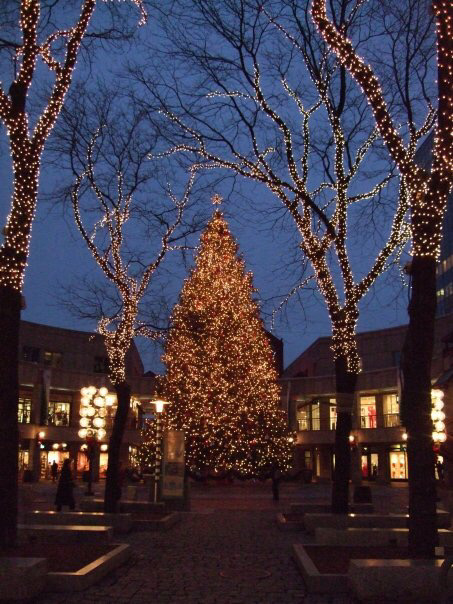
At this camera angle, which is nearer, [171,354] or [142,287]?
[142,287]

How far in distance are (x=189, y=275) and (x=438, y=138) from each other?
28.7 m

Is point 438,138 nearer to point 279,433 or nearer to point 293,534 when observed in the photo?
point 293,534

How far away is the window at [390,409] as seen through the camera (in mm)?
51688

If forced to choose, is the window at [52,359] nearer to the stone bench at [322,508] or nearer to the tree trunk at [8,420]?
the stone bench at [322,508]

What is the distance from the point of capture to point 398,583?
26.3 ft

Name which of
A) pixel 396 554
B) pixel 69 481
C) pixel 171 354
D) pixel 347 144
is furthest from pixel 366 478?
pixel 396 554

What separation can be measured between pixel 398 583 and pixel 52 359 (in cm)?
5213

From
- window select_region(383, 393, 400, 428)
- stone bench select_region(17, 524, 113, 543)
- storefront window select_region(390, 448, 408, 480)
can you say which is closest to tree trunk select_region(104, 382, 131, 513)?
stone bench select_region(17, 524, 113, 543)

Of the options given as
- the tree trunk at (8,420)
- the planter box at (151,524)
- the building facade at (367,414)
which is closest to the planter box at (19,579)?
the tree trunk at (8,420)

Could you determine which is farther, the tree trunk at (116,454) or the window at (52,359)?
the window at (52,359)

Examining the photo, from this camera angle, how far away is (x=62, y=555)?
10.9 m

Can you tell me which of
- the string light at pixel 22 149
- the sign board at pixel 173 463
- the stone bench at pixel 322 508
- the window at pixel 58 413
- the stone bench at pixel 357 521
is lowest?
the stone bench at pixel 322 508

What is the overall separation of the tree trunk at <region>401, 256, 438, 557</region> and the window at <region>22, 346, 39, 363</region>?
48723 millimetres

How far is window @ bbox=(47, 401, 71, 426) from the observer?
5512 cm
